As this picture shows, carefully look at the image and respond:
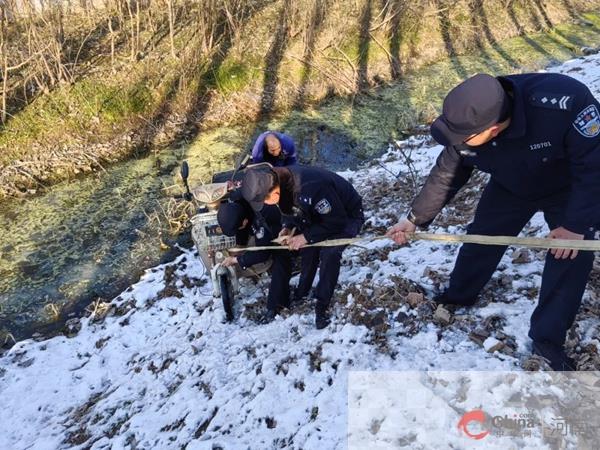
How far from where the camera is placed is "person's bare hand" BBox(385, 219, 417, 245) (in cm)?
319

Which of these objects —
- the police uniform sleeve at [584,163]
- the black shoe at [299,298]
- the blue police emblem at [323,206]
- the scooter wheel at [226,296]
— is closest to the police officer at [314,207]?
the blue police emblem at [323,206]

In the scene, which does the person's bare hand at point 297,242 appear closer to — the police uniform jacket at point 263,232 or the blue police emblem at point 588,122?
the police uniform jacket at point 263,232

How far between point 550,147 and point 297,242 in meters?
2.01

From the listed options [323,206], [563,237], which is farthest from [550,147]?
[323,206]

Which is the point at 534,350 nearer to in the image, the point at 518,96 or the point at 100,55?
the point at 518,96

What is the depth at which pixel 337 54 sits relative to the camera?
11.4 meters

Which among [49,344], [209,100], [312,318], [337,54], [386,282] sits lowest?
[49,344]

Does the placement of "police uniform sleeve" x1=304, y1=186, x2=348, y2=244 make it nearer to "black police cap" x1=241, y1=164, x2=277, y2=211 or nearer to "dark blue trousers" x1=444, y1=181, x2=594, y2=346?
"black police cap" x1=241, y1=164, x2=277, y2=211

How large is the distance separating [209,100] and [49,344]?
6445mm

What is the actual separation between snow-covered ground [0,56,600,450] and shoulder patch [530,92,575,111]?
1.56 metres

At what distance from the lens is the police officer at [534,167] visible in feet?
7.84

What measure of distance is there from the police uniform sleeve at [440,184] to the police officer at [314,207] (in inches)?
28.7

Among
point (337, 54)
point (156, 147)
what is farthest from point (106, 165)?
point (337, 54)

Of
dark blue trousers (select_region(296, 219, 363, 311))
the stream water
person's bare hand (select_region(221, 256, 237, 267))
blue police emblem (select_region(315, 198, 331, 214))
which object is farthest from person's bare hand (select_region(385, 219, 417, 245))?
the stream water
